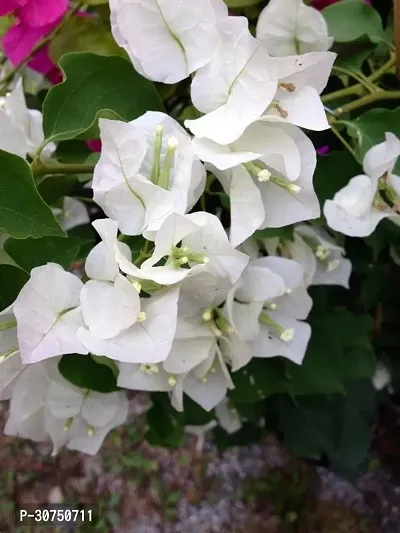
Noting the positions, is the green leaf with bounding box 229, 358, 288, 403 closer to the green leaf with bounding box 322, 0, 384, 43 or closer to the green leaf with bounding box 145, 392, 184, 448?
the green leaf with bounding box 145, 392, 184, 448

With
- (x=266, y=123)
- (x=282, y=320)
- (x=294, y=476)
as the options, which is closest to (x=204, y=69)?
(x=266, y=123)

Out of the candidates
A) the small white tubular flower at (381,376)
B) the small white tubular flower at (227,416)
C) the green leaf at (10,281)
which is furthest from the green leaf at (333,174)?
the small white tubular flower at (381,376)

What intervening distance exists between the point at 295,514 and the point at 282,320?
625 mm

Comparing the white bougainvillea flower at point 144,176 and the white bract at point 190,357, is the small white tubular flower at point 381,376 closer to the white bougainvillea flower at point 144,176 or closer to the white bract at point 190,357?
the white bract at point 190,357

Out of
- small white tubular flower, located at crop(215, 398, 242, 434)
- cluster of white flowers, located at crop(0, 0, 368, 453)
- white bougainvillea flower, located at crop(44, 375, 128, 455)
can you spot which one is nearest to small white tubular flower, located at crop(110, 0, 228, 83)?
cluster of white flowers, located at crop(0, 0, 368, 453)

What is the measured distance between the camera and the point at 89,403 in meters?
0.47

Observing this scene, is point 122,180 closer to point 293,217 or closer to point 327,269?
point 293,217

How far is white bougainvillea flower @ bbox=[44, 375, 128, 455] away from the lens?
0.45m

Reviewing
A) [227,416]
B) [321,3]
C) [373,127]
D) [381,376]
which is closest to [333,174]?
[373,127]

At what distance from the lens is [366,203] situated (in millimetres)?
401

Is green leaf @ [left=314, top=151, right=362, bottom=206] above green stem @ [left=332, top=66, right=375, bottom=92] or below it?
Result: below

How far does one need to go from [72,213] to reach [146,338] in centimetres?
25

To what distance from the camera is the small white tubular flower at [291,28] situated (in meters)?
0.40

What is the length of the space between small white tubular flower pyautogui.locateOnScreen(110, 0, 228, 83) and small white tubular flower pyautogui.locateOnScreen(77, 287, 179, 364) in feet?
0.43
